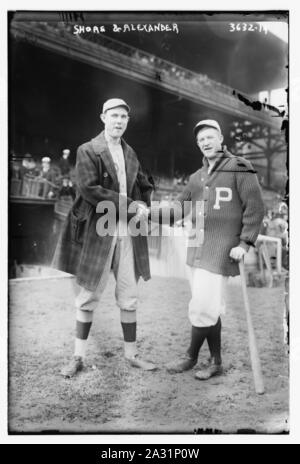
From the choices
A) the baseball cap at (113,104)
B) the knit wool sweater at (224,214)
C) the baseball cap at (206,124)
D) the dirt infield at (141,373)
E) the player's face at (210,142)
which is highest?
the baseball cap at (113,104)

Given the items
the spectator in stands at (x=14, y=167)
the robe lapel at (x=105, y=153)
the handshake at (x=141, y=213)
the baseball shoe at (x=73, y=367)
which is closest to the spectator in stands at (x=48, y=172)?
the spectator in stands at (x=14, y=167)

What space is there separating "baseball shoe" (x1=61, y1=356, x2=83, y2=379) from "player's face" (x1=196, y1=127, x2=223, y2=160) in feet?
6.09

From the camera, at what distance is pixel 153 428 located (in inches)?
132

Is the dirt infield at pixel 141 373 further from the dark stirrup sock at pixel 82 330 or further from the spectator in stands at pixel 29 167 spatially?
the spectator in stands at pixel 29 167

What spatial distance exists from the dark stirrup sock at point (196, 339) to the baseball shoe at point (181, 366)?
0.12 ft

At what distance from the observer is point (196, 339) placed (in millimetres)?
3412

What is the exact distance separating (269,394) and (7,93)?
3055 millimetres

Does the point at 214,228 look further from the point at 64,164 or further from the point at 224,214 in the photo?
the point at 64,164

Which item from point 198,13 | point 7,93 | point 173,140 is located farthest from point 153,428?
point 198,13

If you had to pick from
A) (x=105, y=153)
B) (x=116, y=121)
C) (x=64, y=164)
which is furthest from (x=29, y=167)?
(x=116, y=121)

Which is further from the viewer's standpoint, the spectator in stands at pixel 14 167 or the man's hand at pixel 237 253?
the spectator in stands at pixel 14 167

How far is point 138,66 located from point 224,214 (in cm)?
136

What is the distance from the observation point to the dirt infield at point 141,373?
3344 millimetres
